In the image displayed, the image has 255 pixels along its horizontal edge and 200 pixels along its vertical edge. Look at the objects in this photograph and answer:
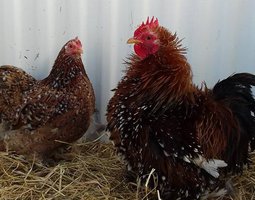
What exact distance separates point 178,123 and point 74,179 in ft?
2.58

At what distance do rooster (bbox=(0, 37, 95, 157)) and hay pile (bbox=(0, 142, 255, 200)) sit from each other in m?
0.12

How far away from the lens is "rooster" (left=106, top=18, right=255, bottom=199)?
2576 mm

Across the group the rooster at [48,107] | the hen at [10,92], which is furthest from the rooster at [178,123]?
the hen at [10,92]

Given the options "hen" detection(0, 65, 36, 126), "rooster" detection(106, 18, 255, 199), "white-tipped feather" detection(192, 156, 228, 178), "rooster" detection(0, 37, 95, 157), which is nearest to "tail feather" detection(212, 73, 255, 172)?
"rooster" detection(106, 18, 255, 199)

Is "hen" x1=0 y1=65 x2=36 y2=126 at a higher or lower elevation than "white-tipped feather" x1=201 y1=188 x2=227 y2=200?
higher

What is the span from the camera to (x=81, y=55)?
3.34m

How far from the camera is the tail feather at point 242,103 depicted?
2668mm

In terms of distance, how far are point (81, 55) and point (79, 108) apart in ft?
1.29

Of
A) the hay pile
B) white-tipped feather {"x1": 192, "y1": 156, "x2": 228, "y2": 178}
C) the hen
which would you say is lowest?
the hay pile

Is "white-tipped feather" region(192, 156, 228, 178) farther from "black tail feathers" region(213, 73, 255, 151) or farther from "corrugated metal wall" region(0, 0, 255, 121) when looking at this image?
"corrugated metal wall" region(0, 0, 255, 121)

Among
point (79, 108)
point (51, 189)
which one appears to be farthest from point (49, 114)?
point (51, 189)

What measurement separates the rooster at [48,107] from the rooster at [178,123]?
0.47m

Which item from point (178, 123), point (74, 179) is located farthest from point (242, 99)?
point (74, 179)

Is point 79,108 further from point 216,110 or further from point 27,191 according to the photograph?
point 216,110
